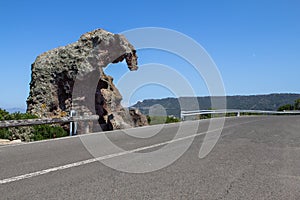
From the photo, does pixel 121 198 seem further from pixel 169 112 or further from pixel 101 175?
pixel 169 112

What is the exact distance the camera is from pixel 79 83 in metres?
15.9

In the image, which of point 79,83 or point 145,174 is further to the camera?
point 79,83

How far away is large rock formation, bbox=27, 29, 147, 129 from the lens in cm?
1577

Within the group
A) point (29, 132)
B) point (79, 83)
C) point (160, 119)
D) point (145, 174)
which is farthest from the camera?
point (160, 119)

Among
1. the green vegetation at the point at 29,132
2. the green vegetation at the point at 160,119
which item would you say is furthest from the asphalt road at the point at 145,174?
the green vegetation at the point at 160,119

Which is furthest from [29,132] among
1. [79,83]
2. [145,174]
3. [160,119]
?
[160,119]

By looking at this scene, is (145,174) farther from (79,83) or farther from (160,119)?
(160,119)

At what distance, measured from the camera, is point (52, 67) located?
641 inches

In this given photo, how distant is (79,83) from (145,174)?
1150 cm

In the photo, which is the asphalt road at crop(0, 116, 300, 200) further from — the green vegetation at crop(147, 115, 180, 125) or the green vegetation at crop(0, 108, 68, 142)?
the green vegetation at crop(147, 115, 180, 125)

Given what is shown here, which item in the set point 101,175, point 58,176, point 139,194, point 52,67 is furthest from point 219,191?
point 52,67

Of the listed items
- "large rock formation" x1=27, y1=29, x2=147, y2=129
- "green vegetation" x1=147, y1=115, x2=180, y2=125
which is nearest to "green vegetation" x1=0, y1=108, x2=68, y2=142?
"large rock formation" x1=27, y1=29, x2=147, y2=129

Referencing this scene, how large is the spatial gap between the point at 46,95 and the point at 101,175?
11.8 m

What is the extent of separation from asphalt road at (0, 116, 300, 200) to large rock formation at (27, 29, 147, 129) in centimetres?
786
